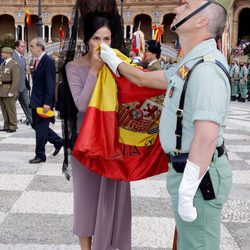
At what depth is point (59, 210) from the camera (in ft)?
12.8

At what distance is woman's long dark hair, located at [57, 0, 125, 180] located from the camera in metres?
2.55

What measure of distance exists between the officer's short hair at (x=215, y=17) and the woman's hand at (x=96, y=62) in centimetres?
80

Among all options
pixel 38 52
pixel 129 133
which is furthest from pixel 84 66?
pixel 38 52

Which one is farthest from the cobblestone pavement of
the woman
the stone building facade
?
the stone building facade

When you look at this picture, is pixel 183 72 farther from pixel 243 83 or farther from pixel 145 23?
pixel 145 23

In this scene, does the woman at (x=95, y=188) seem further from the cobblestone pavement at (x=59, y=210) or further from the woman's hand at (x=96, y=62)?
the cobblestone pavement at (x=59, y=210)

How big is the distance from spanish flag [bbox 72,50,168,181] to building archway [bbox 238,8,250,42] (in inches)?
1961

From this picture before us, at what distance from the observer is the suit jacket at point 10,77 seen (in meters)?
8.29

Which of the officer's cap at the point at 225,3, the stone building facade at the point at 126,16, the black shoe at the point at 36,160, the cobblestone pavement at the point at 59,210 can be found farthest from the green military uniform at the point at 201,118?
the stone building facade at the point at 126,16

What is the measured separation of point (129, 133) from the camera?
8.29ft

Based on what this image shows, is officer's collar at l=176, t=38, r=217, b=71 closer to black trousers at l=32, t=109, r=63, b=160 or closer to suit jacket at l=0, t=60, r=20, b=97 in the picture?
black trousers at l=32, t=109, r=63, b=160

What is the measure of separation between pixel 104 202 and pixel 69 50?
0.92 m

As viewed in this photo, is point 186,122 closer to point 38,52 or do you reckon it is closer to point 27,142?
point 38,52

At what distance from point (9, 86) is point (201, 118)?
7.27 metres
